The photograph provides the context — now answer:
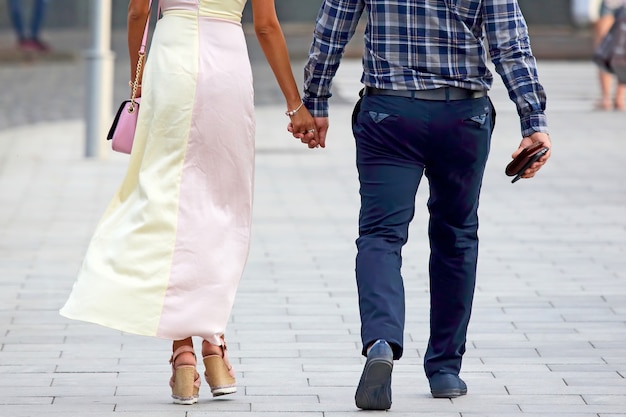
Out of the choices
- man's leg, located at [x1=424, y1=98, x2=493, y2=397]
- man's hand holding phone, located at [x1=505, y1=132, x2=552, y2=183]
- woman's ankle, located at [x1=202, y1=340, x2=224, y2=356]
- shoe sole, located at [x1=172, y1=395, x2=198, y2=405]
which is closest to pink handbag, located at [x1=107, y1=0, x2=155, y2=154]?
woman's ankle, located at [x1=202, y1=340, x2=224, y2=356]

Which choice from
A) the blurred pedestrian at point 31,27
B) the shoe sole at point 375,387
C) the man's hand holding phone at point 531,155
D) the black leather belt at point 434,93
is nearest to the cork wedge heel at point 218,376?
the shoe sole at point 375,387

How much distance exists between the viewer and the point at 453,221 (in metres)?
4.49

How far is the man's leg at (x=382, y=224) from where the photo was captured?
4.30 meters

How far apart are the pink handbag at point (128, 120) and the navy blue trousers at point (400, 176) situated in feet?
2.23

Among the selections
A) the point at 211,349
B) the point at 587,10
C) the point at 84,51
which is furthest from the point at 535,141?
the point at 84,51

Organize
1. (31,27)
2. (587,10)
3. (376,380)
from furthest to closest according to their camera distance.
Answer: (31,27) < (587,10) < (376,380)

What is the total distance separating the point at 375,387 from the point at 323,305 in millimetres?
2062

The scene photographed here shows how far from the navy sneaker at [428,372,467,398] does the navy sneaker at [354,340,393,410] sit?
311 millimetres

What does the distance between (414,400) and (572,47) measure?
66.9 ft

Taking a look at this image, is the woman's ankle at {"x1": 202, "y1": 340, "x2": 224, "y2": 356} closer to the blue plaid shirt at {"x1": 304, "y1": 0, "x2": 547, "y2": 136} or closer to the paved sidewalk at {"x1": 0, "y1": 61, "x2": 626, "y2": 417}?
the paved sidewalk at {"x1": 0, "y1": 61, "x2": 626, "y2": 417}

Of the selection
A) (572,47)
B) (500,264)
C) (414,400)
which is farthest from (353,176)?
(572,47)

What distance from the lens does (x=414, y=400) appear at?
15.1 feet

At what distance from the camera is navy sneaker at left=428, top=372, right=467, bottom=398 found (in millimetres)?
4590

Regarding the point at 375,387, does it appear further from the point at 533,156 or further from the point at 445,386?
the point at 533,156
